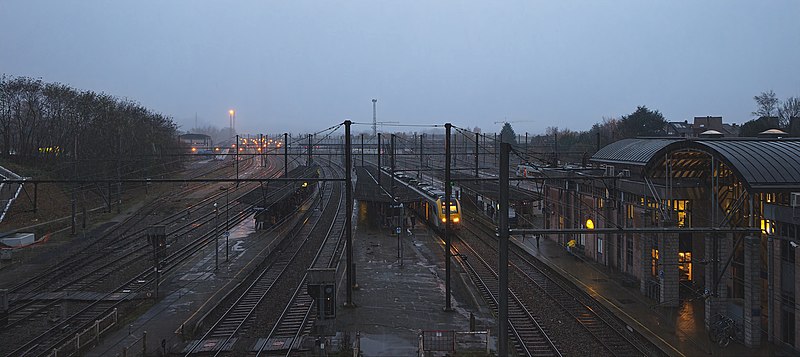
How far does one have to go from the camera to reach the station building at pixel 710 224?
47.2 feet

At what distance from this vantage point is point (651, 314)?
17.4 meters

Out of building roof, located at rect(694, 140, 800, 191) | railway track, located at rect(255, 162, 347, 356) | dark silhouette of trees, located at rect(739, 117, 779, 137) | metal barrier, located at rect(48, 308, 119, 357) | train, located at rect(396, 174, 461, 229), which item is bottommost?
railway track, located at rect(255, 162, 347, 356)

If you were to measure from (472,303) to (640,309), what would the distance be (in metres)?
4.88

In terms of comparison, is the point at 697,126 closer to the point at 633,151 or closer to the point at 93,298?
the point at 633,151

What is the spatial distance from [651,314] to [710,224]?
374 centimetres

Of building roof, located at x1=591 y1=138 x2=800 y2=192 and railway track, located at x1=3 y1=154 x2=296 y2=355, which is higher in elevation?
building roof, located at x1=591 y1=138 x2=800 y2=192

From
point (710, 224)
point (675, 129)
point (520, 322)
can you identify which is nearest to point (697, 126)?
point (675, 129)

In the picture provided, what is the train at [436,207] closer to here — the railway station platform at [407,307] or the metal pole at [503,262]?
the railway station platform at [407,307]

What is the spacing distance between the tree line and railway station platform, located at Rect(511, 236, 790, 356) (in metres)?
30.2

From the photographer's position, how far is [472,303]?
748 inches

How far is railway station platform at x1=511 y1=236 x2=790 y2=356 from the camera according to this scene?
47.4ft

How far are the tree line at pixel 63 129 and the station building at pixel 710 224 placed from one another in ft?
102

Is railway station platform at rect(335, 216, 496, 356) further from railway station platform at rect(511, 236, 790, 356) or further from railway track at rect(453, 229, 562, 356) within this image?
railway station platform at rect(511, 236, 790, 356)

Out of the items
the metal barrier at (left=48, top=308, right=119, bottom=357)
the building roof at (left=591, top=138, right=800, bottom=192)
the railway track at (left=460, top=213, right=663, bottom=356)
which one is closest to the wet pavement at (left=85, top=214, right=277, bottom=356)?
the metal barrier at (left=48, top=308, right=119, bottom=357)
